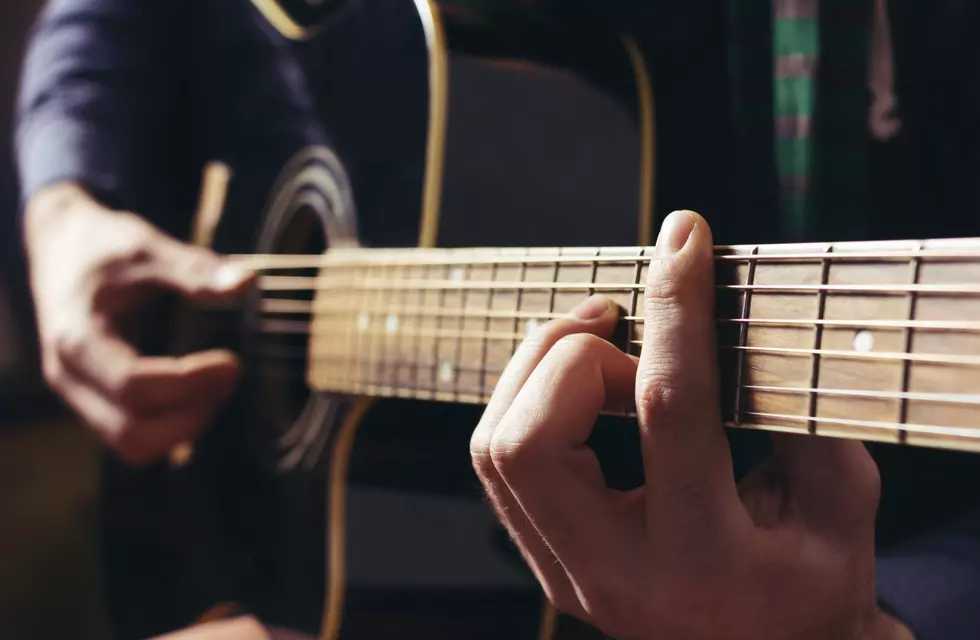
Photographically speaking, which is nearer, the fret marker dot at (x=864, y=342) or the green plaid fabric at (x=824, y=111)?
the fret marker dot at (x=864, y=342)

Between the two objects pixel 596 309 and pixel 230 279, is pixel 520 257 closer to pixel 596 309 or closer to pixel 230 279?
pixel 596 309

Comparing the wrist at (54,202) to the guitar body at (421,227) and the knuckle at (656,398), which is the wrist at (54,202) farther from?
the knuckle at (656,398)

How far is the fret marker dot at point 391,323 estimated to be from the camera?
533 mm

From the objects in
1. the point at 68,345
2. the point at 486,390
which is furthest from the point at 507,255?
the point at 68,345

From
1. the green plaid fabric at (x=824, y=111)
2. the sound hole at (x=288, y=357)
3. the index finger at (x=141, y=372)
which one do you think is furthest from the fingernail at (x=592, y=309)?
the index finger at (x=141, y=372)

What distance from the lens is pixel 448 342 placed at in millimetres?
476

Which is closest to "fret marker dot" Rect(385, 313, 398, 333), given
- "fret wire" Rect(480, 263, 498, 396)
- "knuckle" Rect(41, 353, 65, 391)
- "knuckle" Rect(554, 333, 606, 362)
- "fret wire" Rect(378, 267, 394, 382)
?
"fret wire" Rect(378, 267, 394, 382)

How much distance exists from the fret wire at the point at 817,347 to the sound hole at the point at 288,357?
0.46 meters

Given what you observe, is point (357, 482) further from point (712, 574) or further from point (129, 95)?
point (129, 95)

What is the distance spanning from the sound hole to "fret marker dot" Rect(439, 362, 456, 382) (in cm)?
22

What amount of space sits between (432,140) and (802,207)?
28cm

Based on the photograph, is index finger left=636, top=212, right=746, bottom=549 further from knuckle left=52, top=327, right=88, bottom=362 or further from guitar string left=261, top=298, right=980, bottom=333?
knuckle left=52, top=327, right=88, bottom=362

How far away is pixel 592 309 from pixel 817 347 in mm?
111

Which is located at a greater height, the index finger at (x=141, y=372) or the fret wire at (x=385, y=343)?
the fret wire at (x=385, y=343)
